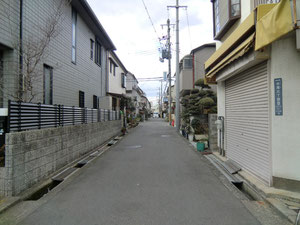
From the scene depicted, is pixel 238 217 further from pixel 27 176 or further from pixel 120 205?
pixel 27 176

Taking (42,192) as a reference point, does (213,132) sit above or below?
above

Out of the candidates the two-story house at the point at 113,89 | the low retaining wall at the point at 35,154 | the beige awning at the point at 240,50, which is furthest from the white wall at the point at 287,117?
the two-story house at the point at 113,89

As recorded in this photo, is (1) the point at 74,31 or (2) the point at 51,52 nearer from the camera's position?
(2) the point at 51,52

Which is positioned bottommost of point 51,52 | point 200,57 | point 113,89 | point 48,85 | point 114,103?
point 114,103

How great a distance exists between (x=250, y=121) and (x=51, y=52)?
8338 millimetres

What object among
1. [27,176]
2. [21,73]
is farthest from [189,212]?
[21,73]

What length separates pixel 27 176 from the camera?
167 inches

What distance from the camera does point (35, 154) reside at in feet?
14.9

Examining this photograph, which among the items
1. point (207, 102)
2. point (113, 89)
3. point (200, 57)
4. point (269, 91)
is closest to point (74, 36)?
point (113, 89)

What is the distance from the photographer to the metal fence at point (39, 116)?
4.10 metres

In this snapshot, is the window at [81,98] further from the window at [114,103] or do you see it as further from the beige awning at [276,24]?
the beige awning at [276,24]

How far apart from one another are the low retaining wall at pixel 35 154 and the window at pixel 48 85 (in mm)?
1875

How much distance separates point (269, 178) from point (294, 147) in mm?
950

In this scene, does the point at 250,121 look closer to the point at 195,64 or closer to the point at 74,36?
the point at 74,36
